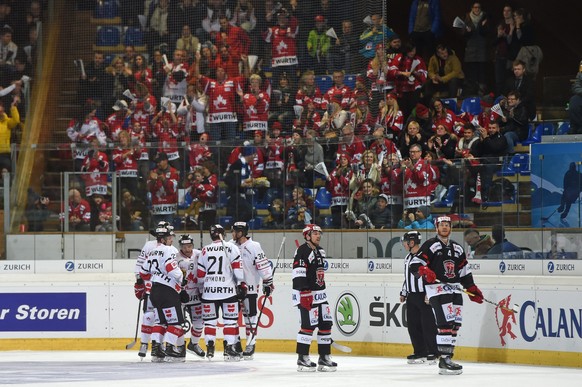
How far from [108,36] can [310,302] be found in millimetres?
8316

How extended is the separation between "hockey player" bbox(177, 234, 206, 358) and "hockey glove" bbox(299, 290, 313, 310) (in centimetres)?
197

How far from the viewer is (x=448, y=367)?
1285 cm

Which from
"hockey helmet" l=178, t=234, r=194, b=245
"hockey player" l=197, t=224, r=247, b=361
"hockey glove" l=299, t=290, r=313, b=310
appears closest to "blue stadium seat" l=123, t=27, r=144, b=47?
"hockey helmet" l=178, t=234, r=194, b=245

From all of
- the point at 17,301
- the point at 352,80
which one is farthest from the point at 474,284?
the point at 17,301

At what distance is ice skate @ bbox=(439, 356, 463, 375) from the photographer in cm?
1280

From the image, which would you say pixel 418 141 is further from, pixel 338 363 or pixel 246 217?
pixel 338 363

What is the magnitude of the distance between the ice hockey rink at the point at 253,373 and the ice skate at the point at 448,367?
0.10 metres

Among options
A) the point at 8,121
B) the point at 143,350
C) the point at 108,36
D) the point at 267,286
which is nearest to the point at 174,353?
the point at 143,350

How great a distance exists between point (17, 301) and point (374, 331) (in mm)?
4855

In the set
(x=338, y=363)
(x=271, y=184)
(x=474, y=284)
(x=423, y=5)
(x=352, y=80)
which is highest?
(x=423, y=5)

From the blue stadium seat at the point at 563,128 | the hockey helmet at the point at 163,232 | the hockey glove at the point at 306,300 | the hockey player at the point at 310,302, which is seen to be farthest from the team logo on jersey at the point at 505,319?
the blue stadium seat at the point at 563,128

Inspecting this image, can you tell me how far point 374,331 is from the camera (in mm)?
15328

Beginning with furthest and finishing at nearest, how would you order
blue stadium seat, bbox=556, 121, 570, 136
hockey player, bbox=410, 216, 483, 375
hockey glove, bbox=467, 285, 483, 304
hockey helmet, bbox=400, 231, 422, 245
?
blue stadium seat, bbox=556, 121, 570, 136 → hockey helmet, bbox=400, 231, 422, 245 → hockey glove, bbox=467, 285, 483, 304 → hockey player, bbox=410, 216, 483, 375

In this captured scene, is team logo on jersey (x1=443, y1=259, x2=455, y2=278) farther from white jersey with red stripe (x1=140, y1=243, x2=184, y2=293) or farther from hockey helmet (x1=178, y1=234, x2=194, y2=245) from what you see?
hockey helmet (x1=178, y1=234, x2=194, y2=245)
